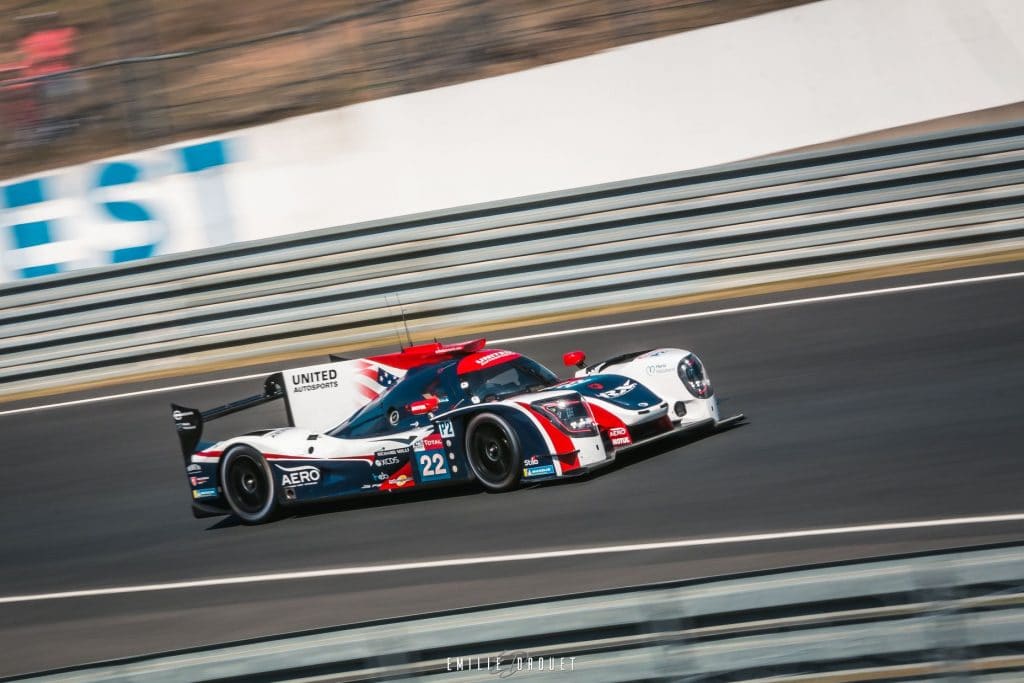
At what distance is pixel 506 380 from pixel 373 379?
1083mm

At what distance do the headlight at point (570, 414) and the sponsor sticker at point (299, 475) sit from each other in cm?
189

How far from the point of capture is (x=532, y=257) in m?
13.4

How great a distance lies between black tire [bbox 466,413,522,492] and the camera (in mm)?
8852

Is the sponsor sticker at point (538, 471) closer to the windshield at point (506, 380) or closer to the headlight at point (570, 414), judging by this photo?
the headlight at point (570, 414)

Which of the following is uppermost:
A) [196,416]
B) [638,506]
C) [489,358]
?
[196,416]

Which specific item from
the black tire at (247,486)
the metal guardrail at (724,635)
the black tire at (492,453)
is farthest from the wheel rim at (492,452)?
the metal guardrail at (724,635)

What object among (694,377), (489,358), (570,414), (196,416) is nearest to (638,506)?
(570,414)

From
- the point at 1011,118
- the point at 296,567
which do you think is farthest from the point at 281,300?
the point at 1011,118

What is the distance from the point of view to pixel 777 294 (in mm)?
13125

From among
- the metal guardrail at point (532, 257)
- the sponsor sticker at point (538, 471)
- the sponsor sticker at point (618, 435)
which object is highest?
the metal guardrail at point (532, 257)

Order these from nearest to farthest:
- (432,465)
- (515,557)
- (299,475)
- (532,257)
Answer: (515,557)
(432,465)
(299,475)
(532,257)

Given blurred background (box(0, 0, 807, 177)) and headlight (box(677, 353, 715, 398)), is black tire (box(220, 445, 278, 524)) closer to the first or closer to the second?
headlight (box(677, 353, 715, 398))

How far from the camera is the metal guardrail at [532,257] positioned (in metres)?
12.6

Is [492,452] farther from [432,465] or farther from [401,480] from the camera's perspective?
[401,480]
